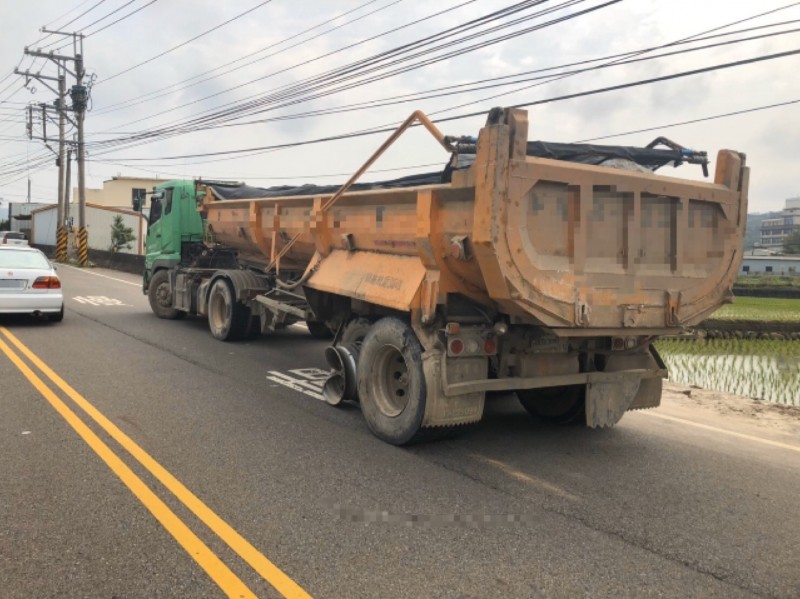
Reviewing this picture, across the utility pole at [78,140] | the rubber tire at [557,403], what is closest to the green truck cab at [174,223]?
the rubber tire at [557,403]

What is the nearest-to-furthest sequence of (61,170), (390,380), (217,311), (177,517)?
1. (177,517)
2. (390,380)
3. (217,311)
4. (61,170)

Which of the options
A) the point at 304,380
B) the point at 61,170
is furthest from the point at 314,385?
the point at 61,170

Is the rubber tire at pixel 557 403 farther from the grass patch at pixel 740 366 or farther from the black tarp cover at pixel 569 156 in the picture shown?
the grass patch at pixel 740 366

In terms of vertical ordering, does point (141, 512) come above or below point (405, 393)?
below

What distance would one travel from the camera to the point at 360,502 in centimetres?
452

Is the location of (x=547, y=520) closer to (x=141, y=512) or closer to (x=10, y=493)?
(x=141, y=512)

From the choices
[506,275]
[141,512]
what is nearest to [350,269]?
[506,275]

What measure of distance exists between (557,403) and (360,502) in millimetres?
2992

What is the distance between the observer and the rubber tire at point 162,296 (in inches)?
540

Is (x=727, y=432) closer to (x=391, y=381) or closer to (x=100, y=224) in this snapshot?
(x=391, y=381)

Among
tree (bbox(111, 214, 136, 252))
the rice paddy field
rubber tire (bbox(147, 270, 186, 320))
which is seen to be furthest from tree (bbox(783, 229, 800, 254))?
rubber tire (bbox(147, 270, 186, 320))

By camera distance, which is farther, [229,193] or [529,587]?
[229,193]

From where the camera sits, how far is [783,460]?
5.96m

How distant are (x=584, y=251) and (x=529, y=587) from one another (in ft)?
9.17
